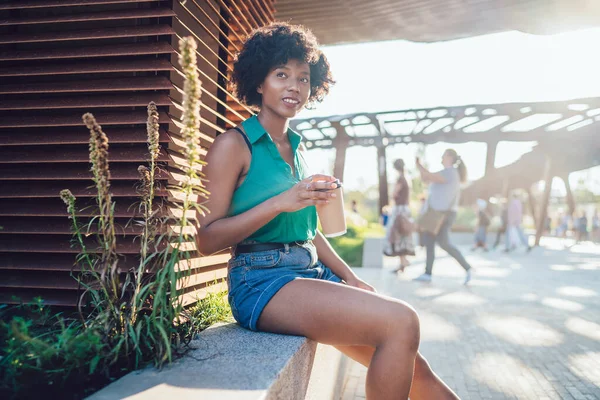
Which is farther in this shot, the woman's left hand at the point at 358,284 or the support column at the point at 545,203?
the support column at the point at 545,203

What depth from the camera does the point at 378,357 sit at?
66.5 inches

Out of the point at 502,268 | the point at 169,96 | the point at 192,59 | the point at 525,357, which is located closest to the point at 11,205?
the point at 169,96

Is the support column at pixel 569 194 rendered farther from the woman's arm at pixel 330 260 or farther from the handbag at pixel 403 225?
the woman's arm at pixel 330 260

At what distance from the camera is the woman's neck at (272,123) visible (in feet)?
7.81

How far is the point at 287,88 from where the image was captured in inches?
90.7

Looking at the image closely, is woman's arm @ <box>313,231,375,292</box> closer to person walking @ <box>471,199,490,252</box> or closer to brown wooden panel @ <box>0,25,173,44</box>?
brown wooden panel @ <box>0,25,173,44</box>

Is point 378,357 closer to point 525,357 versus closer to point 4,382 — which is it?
point 4,382

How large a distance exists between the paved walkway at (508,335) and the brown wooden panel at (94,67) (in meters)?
2.46

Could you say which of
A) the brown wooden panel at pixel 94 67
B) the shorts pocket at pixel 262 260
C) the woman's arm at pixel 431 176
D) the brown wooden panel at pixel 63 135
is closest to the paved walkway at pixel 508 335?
the shorts pocket at pixel 262 260

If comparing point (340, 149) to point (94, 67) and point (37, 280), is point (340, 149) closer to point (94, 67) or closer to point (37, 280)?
point (94, 67)

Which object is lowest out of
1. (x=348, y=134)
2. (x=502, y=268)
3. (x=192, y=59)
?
(x=502, y=268)

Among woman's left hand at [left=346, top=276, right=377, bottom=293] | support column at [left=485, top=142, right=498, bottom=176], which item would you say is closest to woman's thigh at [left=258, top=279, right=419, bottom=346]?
woman's left hand at [left=346, top=276, right=377, bottom=293]

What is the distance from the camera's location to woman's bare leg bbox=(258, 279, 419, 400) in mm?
1656

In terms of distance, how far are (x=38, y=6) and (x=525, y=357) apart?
13.9 feet
